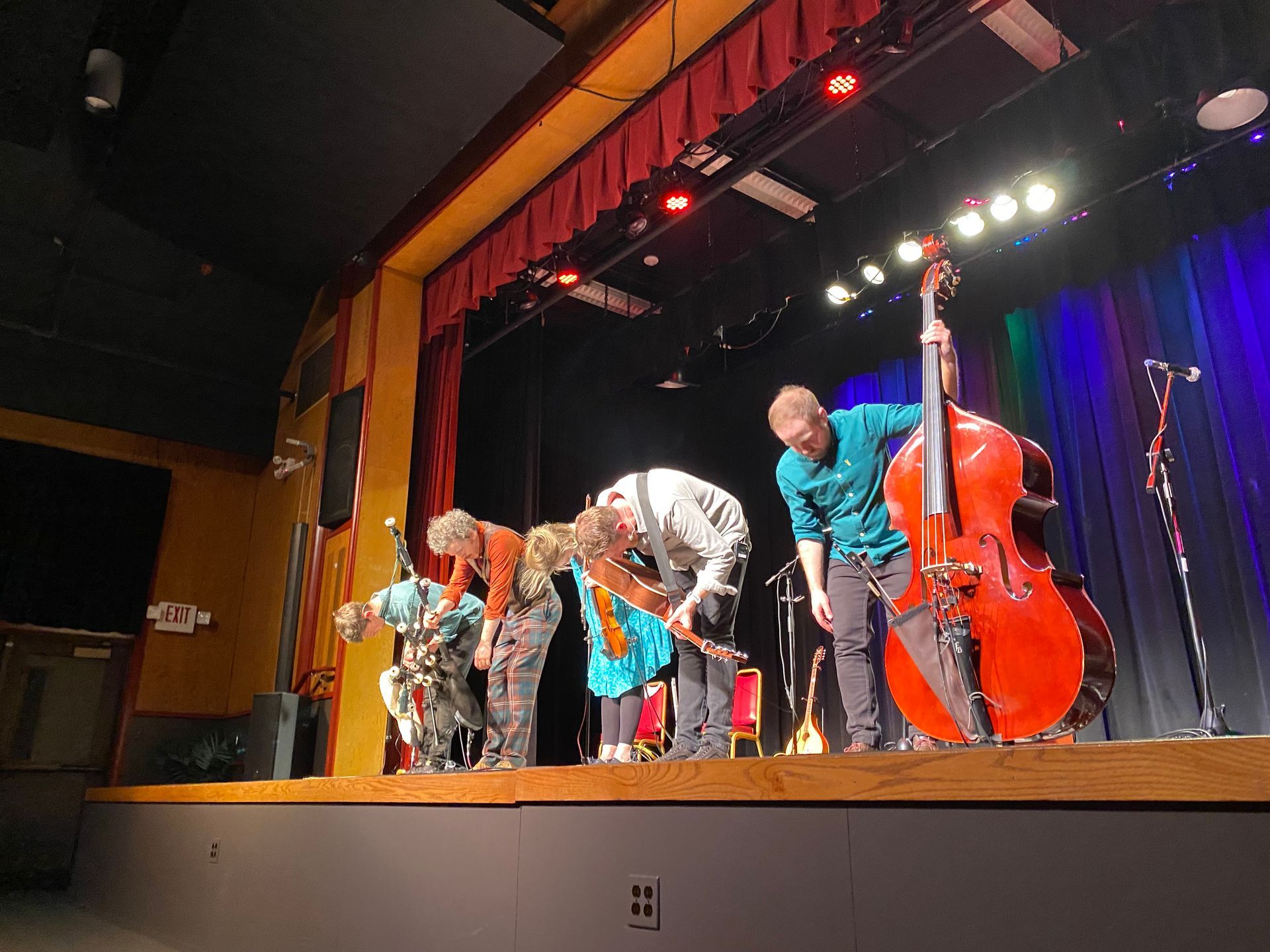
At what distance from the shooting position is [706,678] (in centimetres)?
287

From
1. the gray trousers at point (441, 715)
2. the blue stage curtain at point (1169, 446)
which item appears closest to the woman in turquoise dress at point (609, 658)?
the gray trousers at point (441, 715)

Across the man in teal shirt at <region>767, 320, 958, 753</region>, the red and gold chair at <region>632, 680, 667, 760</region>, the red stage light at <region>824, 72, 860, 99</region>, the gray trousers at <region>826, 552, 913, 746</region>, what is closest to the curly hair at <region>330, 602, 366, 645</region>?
the red and gold chair at <region>632, 680, 667, 760</region>

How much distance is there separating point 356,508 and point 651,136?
2816 millimetres

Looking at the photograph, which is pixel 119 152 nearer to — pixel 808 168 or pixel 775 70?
pixel 775 70

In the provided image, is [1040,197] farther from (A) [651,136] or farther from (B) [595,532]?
(B) [595,532]

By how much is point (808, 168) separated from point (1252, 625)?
12.2 ft

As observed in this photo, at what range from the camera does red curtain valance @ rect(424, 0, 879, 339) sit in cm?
355

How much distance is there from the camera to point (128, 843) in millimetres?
4488

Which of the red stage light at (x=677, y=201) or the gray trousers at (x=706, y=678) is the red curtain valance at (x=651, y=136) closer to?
the red stage light at (x=677, y=201)

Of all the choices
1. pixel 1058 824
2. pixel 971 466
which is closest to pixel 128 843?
pixel 971 466

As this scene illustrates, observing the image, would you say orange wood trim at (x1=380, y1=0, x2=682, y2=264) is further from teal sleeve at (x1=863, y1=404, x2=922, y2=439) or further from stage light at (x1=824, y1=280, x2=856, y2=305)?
stage light at (x1=824, y1=280, x2=856, y2=305)

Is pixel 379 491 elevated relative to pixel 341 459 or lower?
lower

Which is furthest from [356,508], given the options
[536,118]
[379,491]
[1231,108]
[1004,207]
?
[1231,108]

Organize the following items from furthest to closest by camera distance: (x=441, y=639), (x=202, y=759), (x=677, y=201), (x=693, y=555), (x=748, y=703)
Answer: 1. (x=202, y=759)
2. (x=748, y=703)
3. (x=677, y=201)
4. (x=441, y=639)
5. (x=693, y=555)
